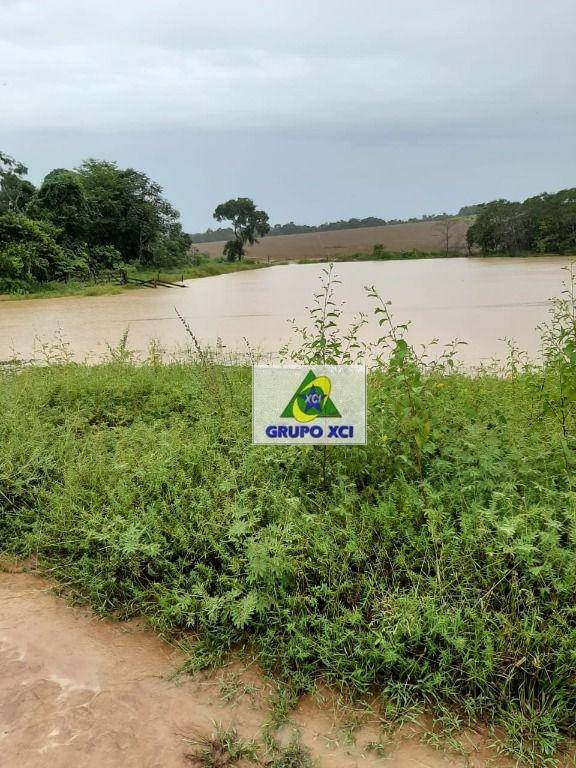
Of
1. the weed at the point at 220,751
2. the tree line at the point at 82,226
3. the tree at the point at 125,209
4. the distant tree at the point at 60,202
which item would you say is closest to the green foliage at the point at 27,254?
the tree line at the point at 82,226

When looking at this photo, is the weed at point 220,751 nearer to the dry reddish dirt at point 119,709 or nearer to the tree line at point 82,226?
the dry reddish dirt at point 119,709

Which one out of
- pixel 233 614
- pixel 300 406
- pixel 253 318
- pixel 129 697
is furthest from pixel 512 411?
pixel 253 318

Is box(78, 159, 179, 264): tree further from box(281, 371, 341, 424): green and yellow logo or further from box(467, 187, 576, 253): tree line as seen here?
box(281, 371, 341, 424): green and yellow logo

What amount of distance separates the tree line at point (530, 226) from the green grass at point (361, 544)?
1574 inches

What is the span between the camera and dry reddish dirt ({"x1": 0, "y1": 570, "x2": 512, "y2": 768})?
1514 mm

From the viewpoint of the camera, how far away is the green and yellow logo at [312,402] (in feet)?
8.39

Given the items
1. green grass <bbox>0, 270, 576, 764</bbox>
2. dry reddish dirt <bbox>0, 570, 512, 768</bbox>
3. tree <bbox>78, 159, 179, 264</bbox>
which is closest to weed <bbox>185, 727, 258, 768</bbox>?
dry reddish dirt <bbox>0, 570, 512, 768</bbox>

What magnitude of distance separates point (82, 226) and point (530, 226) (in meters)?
29.8

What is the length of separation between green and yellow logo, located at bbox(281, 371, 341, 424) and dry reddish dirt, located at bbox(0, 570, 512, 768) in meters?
1.10

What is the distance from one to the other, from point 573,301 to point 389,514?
5.75 ft

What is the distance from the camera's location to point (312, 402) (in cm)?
260

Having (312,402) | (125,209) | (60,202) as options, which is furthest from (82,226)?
(312,402)

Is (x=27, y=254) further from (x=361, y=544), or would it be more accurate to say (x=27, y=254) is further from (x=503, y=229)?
(x=503, y=229)

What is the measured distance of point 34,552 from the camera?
251 centimetres
